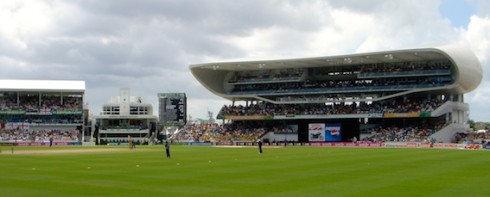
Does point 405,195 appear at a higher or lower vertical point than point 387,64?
lower

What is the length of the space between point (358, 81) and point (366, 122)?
22.8 ft

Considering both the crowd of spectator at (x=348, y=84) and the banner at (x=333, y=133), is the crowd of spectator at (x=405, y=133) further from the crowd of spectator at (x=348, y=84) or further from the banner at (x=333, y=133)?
the crowd of spectator at (x=348, y=84)

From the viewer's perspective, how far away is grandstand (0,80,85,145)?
105562 mm

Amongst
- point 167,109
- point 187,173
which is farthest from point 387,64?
point 187,173

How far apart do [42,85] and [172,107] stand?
25.9 metres

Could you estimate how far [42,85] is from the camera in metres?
112

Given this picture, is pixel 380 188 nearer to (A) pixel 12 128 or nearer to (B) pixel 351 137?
(B) pixel 351 137

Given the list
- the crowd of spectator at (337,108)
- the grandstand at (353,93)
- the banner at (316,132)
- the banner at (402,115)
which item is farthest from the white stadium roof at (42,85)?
the banner at (402,115)

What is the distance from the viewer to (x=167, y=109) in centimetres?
12350

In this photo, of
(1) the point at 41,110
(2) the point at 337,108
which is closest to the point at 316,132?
(2) the point at 337,108

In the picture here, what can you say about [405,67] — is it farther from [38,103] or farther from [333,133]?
[38,103]

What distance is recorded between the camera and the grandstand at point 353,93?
88.3 m

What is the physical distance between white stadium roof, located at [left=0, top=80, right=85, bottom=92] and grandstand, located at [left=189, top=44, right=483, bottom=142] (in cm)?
2533

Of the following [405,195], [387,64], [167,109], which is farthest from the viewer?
[167,109]
